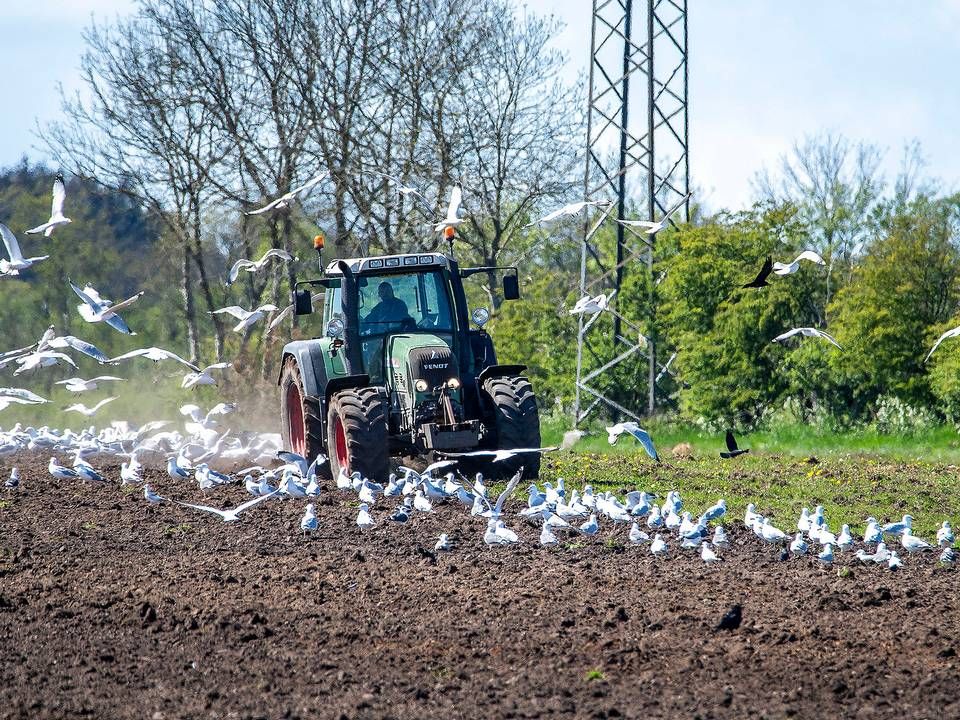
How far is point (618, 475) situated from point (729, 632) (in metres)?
7.94

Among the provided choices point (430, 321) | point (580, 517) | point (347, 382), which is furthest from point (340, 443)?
point (580, 517)

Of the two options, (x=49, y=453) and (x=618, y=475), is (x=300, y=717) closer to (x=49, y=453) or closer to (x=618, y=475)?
(x=618, y=475)

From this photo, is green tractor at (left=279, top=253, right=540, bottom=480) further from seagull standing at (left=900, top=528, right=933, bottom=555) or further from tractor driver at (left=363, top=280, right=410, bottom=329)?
seagull standing at (left=900, top=528, right=933, bottom=555)

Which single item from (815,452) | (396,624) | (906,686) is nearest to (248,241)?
(815,452)

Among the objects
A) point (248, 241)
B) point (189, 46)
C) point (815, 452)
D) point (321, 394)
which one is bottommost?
point (815, 452)

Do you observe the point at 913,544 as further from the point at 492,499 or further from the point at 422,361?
the point at 422,361

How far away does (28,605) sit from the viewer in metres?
7.70

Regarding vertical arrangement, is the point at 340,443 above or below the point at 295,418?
below

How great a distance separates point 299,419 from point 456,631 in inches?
342

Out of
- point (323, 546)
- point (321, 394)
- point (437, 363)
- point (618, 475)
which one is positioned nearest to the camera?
point (323, 546)

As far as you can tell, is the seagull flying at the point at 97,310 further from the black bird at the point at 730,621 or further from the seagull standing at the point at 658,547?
the black bird at the point at 730,621

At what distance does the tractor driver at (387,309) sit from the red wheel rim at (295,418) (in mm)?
1915

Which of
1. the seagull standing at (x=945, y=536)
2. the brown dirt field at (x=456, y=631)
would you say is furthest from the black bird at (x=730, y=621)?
the seagull standing at (x=945, y=536)

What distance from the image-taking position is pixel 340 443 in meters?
13.0
